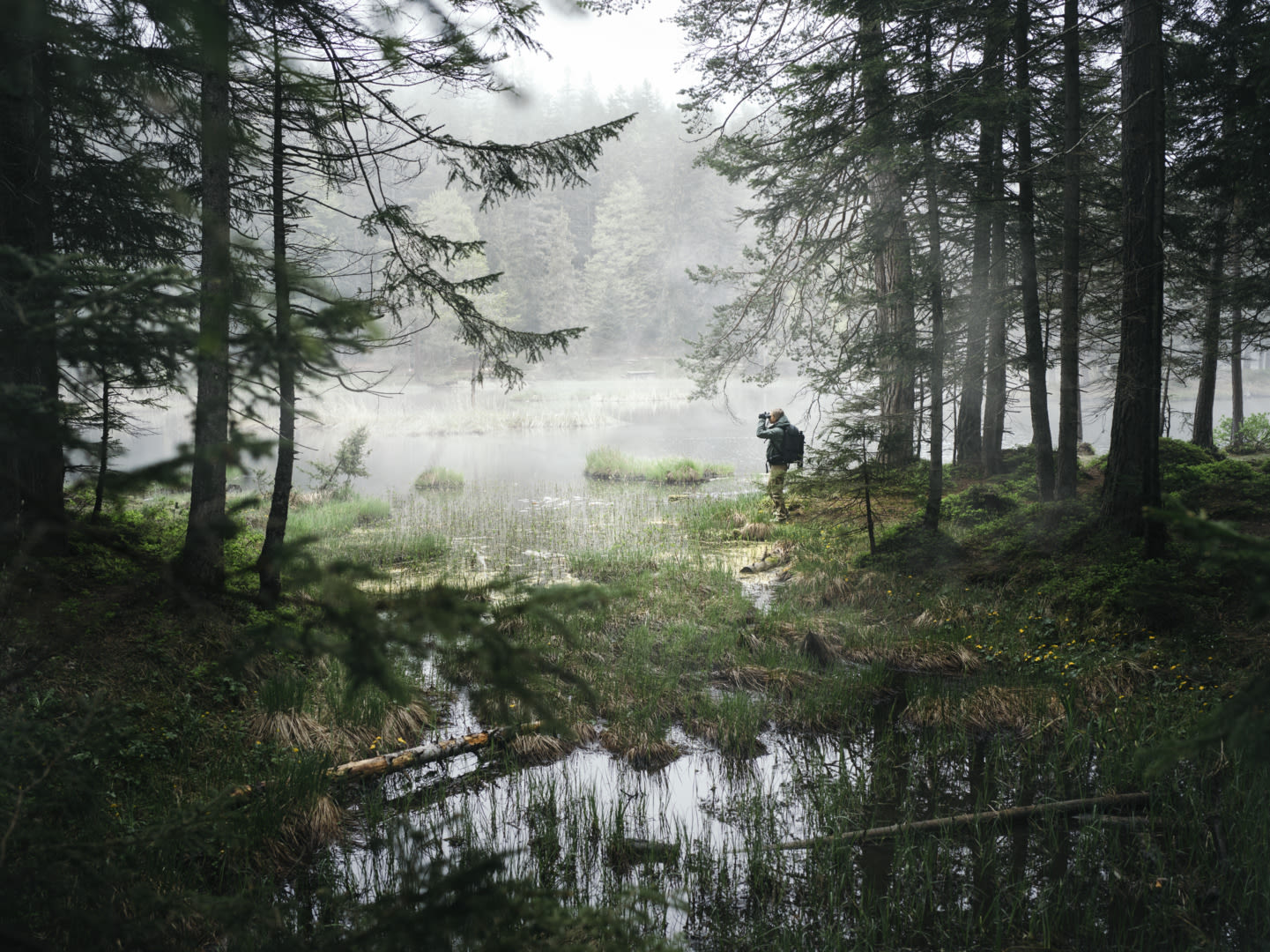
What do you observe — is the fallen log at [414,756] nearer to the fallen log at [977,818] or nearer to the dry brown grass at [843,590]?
the fallen log at [977,818]

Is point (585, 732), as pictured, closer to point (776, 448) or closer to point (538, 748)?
point (538, 748)

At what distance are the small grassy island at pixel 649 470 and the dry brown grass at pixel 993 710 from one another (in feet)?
44.6

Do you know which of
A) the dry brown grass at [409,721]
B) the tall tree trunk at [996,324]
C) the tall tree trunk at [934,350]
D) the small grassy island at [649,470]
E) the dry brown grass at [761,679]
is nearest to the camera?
the dry brown grass at [409,721]

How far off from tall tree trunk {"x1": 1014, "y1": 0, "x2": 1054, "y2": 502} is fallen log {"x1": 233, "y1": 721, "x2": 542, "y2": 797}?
25.7 feet

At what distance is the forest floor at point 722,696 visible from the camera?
1.91m

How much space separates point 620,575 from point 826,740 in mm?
4759

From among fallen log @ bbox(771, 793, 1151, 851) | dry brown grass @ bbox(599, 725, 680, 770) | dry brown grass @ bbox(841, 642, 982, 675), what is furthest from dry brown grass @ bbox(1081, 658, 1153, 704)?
dry brown grass @ bbox(599, 725, 680, 770)

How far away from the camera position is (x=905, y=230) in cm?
1094

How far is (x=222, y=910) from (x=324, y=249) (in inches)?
265

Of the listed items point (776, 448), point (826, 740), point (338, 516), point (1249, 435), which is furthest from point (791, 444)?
point (1249, 435)

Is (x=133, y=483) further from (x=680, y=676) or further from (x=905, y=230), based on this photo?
(x=905, y=230)

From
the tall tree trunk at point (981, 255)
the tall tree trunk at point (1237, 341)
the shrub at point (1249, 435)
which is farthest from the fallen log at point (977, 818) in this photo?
the shrub at point (1249, 435)

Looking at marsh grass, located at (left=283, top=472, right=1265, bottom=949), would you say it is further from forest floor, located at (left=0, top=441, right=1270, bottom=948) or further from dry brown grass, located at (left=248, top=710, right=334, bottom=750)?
dry brown grass, located at (left=248, top=710, right=334, bottom=750)

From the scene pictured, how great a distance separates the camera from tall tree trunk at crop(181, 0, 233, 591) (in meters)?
1.67
